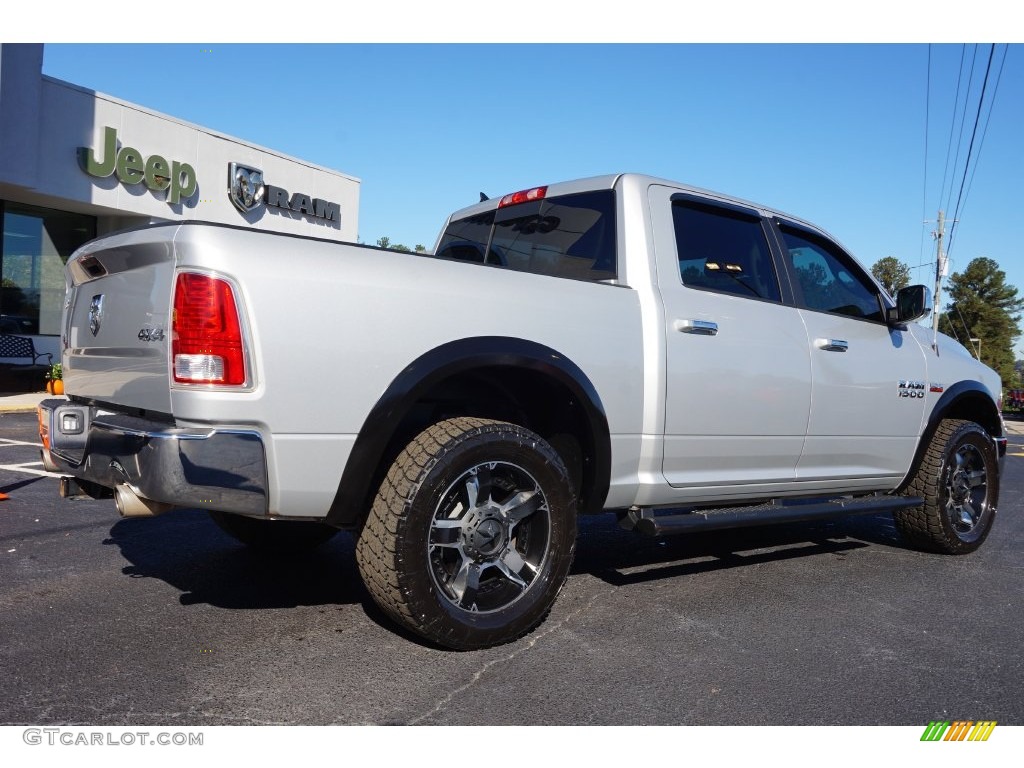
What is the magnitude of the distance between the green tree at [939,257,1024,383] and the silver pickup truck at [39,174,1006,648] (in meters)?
75.6

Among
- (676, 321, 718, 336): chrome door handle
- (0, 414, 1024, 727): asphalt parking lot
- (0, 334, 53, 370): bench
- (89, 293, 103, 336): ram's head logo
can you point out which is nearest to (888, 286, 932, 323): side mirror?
(0, 414, 1024, 727): asphalt parking lot

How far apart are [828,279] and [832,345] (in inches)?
20.8

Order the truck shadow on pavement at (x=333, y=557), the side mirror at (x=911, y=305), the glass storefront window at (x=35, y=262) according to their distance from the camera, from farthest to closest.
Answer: the glass storefront window at (x=35, y=262)
the side mirror at (x=911, y=305)
the truck shadow on pavement at (x=333, y=557)

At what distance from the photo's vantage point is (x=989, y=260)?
73375 mm

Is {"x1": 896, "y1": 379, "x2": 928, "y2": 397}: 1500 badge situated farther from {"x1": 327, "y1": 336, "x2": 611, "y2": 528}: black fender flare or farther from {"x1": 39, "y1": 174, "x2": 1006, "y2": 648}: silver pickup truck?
{"x1": 327, "y1": 336, "x2": 611, "y2": 528}: black fender flare

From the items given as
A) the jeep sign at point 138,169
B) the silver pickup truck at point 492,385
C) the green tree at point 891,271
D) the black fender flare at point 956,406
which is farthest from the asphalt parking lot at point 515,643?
the green tree at point 891,271

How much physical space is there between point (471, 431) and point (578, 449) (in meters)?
0.72

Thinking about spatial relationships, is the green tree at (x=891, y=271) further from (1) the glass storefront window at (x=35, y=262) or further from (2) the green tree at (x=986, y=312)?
(1) the glass storefront window at (x=35, y=262)

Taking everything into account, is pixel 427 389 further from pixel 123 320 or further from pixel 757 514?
pixel 757 514

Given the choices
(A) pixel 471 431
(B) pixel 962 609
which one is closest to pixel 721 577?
(B) pixel 962 609

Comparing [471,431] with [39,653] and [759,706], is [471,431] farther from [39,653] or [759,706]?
[39,653]

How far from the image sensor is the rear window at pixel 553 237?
4.13 meters

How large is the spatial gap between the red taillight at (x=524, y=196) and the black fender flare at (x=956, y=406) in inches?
111

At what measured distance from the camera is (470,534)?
3.30 metres
